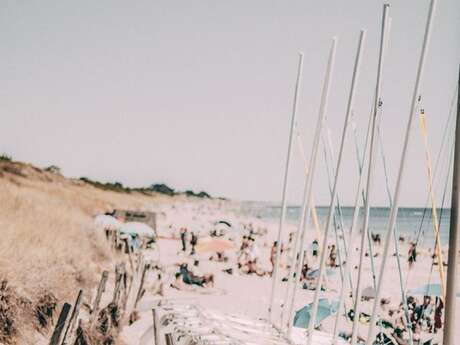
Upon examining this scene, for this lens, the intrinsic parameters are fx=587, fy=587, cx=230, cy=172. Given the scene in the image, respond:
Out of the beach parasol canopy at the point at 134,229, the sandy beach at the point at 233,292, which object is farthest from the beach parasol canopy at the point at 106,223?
the sandy beach at the point at 233,292

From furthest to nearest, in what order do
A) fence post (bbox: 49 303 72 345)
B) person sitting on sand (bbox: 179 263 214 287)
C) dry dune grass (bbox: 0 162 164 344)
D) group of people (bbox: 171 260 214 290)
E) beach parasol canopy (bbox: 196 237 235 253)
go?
beach parasol canopy (bbox: 196 237 235 253) < person sitting on sand (bbox: 179 263 214 287) < group of people (bbox: 171 260 214 290) < dry dune grass (bbox: 0 162 164 344) < fence post (bbox: 49 303 72 345)

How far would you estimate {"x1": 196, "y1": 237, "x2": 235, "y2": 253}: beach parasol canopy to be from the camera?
62.1 ft

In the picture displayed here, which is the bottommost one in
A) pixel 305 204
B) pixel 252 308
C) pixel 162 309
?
pixel 252 308

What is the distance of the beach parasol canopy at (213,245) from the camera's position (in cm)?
1892

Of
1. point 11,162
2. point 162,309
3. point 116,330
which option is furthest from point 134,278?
point 11,162

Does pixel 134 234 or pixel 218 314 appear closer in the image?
pixel 218 314

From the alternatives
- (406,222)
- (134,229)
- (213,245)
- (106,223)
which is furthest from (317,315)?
(406,222)

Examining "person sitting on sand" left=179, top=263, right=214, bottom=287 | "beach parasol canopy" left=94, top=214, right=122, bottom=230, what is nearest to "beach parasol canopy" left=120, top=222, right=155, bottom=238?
"beach parasol canopy" left=94, top=214, right=122, bottom=230

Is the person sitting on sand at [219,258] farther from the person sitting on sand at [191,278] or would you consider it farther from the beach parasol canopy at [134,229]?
the person sitting on sand at [191,278]

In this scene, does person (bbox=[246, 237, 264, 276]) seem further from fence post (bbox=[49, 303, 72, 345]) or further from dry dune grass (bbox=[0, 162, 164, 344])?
fence post (bbox=[49, 303, 72, 345])

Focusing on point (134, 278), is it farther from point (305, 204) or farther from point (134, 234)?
point (134, 234)

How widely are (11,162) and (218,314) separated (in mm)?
34456

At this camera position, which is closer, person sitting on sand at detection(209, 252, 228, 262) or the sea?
person sitting on sand at detection(209, 252, 228, 262)

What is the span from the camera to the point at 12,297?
→ 7.96 m
